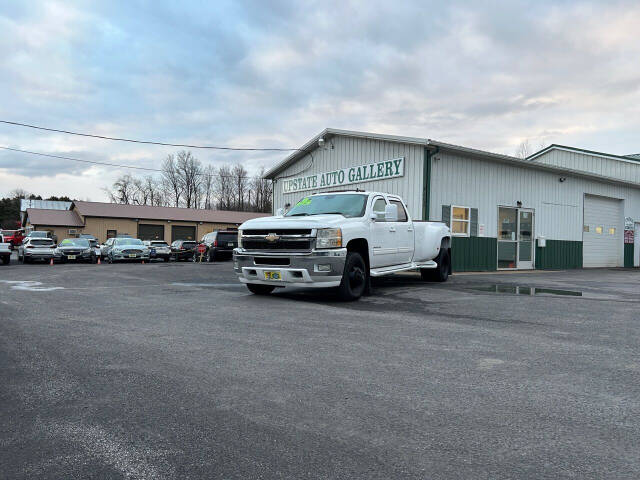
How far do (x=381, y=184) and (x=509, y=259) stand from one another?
6200mm

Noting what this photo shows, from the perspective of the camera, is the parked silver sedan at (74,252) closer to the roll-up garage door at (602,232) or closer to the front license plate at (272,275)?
the front license plate at (272,275)

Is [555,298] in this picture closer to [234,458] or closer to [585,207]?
[234,458]

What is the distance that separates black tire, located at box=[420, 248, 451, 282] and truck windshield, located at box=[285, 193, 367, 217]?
3.93m

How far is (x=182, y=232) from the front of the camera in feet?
162

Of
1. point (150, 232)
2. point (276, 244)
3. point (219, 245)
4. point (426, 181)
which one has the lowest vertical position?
point (219, 245)

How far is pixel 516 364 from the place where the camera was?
15.3ft

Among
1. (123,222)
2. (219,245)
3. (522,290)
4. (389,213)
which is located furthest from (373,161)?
(123,222)

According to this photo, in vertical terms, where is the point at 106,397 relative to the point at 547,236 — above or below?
below

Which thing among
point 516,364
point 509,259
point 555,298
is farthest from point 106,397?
point 509,259

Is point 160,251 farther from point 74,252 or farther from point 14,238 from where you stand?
point 14,238

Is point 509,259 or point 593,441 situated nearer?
point 593,441

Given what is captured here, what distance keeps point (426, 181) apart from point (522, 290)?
5.68 metres

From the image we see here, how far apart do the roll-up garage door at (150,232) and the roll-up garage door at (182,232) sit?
1098 mm

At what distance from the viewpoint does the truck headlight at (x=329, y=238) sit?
8.55 m
